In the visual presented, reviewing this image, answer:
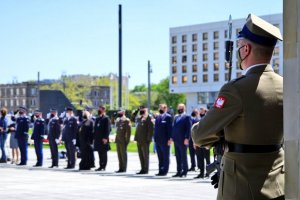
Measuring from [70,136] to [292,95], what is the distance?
17046 millimetres

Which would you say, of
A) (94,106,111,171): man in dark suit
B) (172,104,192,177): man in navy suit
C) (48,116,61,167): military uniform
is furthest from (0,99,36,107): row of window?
(172,104,192,177): man in navy suit

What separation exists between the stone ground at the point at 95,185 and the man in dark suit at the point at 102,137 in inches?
16.4

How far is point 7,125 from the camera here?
2241 cm

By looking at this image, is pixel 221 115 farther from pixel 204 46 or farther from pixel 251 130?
pixel 204 46

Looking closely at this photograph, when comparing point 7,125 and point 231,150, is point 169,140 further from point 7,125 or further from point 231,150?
point 231,150

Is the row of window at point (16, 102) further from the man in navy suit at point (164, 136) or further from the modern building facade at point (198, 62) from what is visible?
the man in navy suit at point (164, 136)

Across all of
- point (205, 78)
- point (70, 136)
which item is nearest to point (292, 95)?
point (70, 136)

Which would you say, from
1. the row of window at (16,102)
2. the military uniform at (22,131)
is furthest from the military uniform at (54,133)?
the row of window at (16,102)

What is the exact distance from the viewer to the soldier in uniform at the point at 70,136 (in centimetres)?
1997

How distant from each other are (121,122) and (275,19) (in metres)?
88.7

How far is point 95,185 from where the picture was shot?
1409 centimetres

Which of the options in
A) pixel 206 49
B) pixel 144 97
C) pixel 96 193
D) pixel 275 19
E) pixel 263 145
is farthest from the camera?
pixel 144 97

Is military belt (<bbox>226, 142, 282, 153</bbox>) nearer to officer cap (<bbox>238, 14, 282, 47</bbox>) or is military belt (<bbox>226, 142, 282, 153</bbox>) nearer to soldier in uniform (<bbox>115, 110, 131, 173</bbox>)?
officer cap (<bbox>238, 14, 282, 47</bbox>)

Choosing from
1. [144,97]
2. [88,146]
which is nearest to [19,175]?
[88,146]
